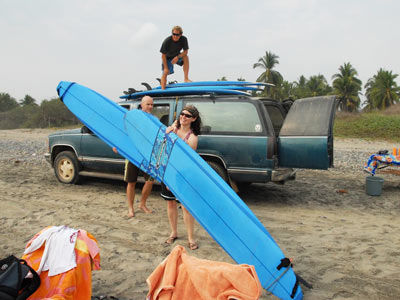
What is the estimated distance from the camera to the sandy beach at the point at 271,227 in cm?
299

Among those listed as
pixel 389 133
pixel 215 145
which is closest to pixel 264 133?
pixel 215 145

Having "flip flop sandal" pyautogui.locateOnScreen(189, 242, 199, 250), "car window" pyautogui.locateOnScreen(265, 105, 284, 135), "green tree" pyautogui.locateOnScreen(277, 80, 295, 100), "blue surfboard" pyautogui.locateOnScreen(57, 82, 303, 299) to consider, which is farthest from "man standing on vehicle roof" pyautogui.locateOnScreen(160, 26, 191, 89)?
"green tree" pyautogui.locateOnScreen(277, 80, 295, 100)

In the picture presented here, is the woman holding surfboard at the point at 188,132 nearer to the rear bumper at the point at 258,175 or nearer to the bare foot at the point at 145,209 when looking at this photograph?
the bare foot at the point at 145,209

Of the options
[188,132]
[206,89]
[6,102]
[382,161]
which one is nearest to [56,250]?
[188,132]

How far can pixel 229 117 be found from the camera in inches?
207

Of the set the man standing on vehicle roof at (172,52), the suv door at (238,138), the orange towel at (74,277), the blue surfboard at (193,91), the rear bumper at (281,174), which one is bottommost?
the orange towel at (74,277)

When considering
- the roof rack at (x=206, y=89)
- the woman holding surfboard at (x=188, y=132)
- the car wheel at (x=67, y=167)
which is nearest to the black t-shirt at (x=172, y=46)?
the roof rack at (x=206, y=89)

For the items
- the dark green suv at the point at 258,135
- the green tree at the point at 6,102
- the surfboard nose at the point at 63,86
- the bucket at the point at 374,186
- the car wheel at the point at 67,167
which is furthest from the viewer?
the green tree at the point at 6,102

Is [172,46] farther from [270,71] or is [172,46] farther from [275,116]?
[270,71]

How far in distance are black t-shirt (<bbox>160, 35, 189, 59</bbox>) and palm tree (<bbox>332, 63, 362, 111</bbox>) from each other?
1729 inches

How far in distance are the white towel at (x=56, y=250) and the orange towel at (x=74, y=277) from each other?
0.03 meters

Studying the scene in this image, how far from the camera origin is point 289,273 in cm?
259

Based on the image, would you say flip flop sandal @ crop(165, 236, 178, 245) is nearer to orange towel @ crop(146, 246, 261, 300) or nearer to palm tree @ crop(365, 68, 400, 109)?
orange towel @ crop(146, 246, 261, 300)

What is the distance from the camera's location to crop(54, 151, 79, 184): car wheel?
6.54 meters
